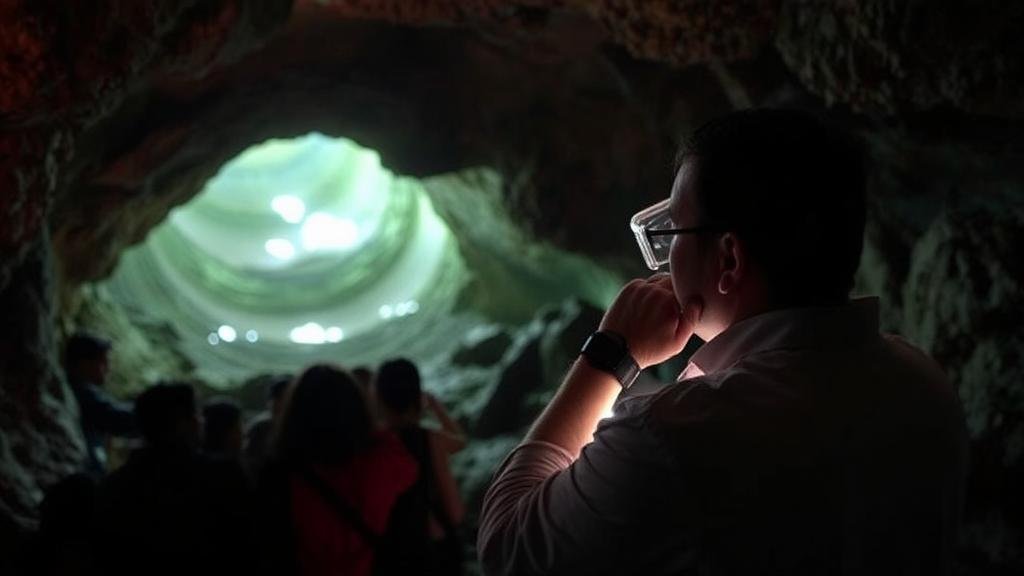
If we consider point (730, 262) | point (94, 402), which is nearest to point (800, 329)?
point (730, 262)

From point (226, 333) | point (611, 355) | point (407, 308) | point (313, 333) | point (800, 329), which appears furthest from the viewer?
point (313, 333)

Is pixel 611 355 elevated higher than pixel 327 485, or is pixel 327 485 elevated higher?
pixel 611 355

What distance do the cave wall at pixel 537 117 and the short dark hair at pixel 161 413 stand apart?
1056mm

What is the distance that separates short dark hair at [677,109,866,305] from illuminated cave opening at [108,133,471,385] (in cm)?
749

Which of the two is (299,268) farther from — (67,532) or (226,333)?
(67,532)

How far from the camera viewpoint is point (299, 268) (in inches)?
614

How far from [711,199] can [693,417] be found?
377mm

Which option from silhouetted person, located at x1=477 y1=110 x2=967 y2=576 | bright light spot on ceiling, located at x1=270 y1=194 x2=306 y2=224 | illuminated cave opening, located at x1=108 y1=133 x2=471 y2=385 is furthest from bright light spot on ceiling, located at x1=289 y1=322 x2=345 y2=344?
silhouetted person, located at x1=477 y1=110 x2=967 y2=576

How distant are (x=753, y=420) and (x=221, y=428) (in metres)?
3.46

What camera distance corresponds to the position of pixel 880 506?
4.16 ft

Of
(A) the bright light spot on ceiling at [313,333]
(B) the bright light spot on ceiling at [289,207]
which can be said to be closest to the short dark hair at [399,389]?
(A) the bright light spot on ceiling at [313,333]

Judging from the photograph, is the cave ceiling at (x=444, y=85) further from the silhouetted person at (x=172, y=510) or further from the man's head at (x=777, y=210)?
the man's head at (x=777, y=210)

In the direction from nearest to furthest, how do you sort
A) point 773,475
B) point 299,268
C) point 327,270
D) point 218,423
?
point 773,475 → point 218,423 → point 327,270 → point 299,268

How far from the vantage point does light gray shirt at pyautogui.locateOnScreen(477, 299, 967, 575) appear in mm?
1217
